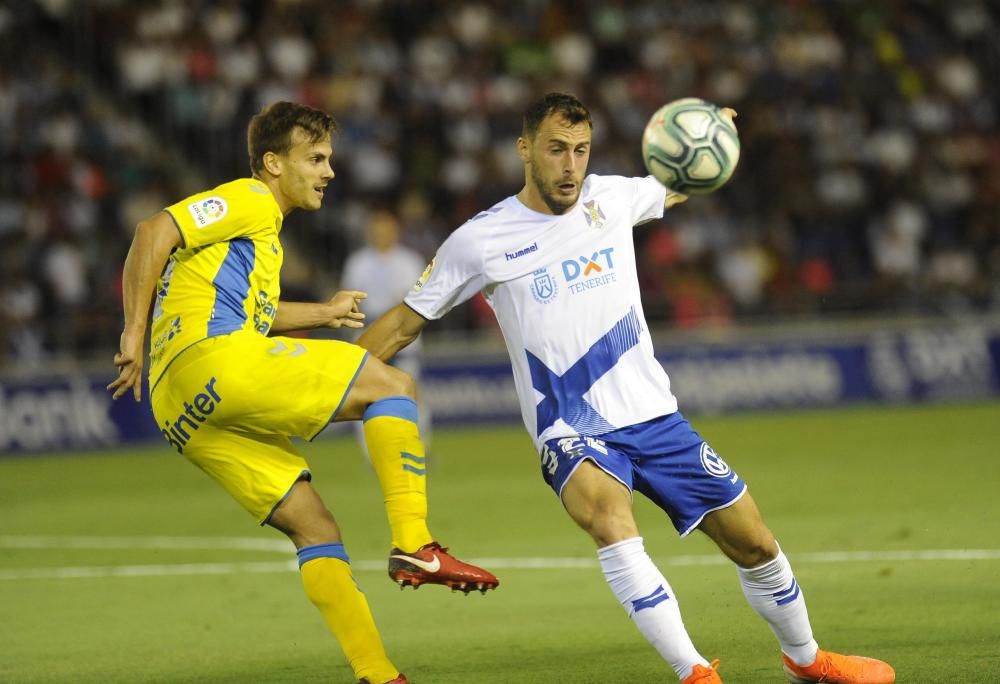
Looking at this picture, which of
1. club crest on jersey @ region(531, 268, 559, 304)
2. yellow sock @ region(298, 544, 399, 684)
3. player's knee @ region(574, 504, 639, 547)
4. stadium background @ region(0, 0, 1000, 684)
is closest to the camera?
player's knee @ region(574, 504, 639, 547)

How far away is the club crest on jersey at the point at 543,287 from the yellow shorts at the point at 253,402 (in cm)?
78

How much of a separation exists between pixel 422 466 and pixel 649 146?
1.67m

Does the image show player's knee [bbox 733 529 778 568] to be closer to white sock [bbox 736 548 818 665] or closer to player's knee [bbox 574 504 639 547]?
white sock [bbox 736 548 818 665]

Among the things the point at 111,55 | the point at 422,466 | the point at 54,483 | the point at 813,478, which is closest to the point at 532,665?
the point at 422,466

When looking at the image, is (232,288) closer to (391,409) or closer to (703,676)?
(391,409)

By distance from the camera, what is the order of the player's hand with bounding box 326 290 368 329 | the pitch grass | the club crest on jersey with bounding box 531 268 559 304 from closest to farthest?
the club crest on jersey with bounding box 531 268 559 304
the player's hand with bounding box 326 290 368 329
the pitch grass

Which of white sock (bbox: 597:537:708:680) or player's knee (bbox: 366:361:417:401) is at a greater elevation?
player's knee (bbox: 366:361:417:401)

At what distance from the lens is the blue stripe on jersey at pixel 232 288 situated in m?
6.40

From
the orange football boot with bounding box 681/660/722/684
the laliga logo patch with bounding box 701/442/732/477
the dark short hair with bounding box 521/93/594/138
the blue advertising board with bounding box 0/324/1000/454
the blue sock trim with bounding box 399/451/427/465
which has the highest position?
the dark short hair with bounding box 521/93/594/138

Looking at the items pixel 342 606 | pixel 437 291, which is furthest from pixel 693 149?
pixel 342 606

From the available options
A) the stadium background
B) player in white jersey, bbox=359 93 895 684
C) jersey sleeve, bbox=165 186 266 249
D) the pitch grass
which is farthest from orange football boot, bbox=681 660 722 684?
the stadium background

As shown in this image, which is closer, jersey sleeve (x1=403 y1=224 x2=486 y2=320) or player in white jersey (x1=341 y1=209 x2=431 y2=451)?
jersey sleeve (x1=403 y1=224 x2=486 y2=320)

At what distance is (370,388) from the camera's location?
251 inches

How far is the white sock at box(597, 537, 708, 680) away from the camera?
5691mm
